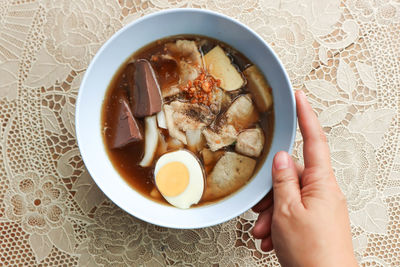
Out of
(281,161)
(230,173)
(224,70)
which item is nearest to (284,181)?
(281,161)

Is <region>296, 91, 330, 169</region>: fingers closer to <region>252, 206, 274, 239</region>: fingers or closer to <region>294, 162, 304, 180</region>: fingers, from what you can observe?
<region>294, 162, 304, 180</region>: fingers

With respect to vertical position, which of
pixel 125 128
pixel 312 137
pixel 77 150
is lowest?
pixel 77 150

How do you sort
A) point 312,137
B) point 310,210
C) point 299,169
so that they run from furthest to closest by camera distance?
1. point 299,169
2. point 312,137
3. point 310,210

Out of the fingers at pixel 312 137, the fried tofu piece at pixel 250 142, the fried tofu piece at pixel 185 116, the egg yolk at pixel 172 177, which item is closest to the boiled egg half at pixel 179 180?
the egg yolk at pixel 172 177

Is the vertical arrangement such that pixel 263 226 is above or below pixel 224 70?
below

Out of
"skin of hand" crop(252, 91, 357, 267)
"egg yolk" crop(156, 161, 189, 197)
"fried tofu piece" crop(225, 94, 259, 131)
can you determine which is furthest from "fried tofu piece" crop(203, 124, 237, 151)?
"skin of hand" crop(252, 91, 357, 267)

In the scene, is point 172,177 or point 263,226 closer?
point 263,226

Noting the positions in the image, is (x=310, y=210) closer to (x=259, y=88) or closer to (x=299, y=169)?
(x=299, y=169)
